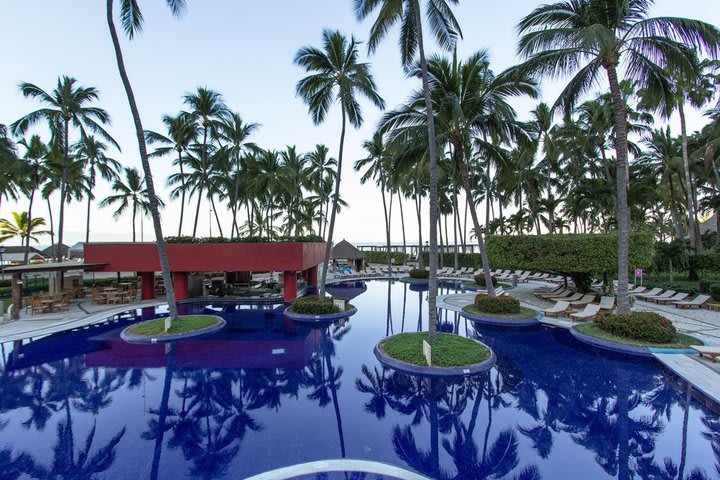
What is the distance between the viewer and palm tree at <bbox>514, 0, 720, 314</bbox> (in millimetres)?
9820

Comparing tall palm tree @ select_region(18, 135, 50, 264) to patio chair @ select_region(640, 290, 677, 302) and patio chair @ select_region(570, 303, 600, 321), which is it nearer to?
patio chair @ select_region(570, 303, 600, 321)

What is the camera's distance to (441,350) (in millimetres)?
9891

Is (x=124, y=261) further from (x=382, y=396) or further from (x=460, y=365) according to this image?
(x=460, y=365)

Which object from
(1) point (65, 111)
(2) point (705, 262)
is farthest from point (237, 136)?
(2) point (705, 262)

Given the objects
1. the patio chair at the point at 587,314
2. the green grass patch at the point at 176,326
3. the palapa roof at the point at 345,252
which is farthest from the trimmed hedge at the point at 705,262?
the green grass patch at the point at 176,326

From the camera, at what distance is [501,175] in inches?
648

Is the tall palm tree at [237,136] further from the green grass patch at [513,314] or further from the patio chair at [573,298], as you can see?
the patio chair at [573,298]

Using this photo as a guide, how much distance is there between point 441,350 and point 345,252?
2773cm

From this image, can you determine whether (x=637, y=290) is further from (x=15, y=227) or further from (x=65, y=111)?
(x=15, y=227)

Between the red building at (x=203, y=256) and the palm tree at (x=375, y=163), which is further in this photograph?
the palm tree at (x=375, y=163)

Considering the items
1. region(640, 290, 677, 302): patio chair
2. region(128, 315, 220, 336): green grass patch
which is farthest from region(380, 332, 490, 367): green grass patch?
region(640, 290, 677, 302): patio chair

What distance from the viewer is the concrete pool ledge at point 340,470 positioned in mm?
4953

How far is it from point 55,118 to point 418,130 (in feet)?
71.3

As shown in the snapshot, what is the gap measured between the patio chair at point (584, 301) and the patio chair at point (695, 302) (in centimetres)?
366
